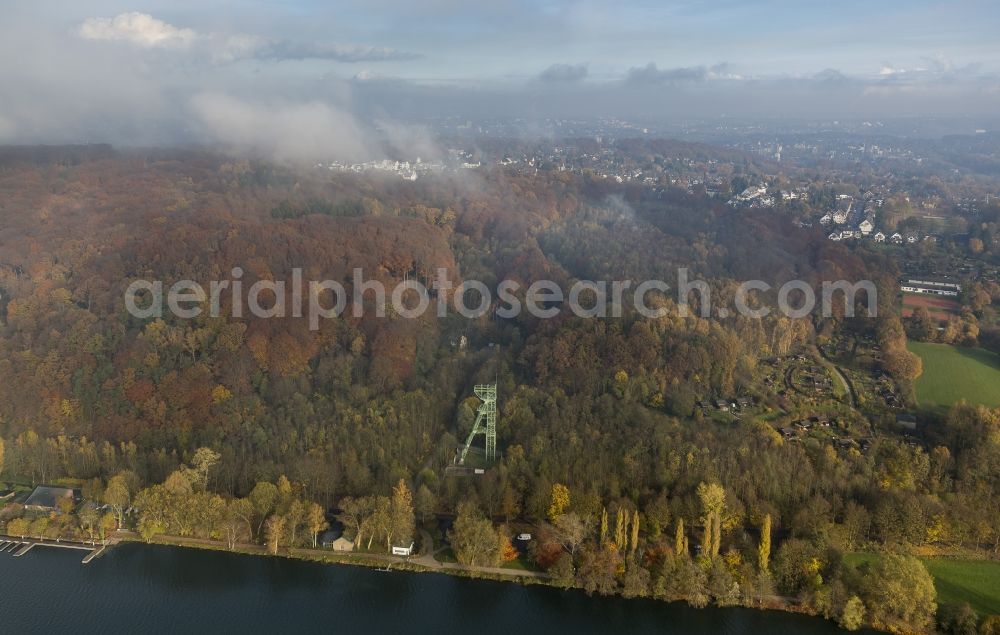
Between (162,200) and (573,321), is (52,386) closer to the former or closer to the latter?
(162,200)

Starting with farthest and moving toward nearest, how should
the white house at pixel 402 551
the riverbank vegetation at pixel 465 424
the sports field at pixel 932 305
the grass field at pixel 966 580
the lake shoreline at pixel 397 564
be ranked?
the sports field at pixel 932 305, the white house at pixel 402 551, the riverbank vegetation at pixel 465 424, the lake shoreline at pixel 397 564, the grass field at pixel 966 580

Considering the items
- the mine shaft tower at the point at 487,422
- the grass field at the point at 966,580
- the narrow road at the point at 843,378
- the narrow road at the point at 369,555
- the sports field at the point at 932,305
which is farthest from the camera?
the sports field at the point at 932,305

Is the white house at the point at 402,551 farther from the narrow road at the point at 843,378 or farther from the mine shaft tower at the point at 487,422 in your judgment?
the narrow road at the point at 843,378

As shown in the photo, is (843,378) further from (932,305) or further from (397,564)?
(397,564)

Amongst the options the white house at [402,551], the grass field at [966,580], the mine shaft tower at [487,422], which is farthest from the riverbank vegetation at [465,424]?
the grass field at [966,580]

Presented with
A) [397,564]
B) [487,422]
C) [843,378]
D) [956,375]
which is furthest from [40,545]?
[956,375]
